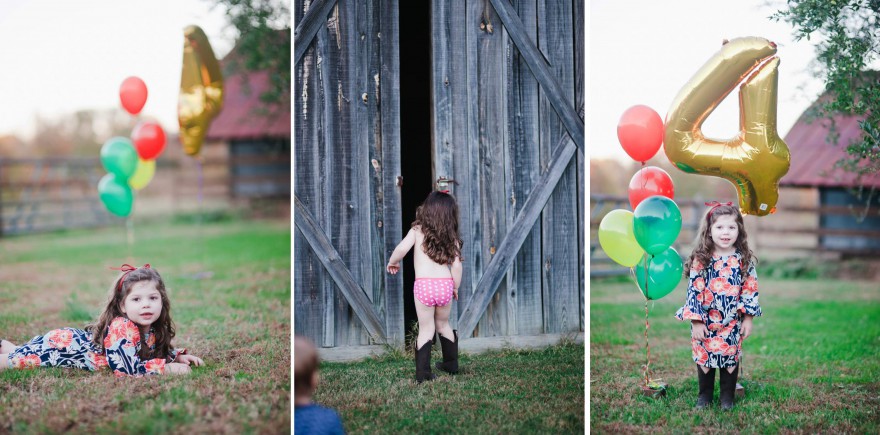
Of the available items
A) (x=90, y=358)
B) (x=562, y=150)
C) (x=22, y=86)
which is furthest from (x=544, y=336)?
(x=22, y=86)

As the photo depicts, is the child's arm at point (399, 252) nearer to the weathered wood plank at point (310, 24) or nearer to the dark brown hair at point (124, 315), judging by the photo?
the weathered wood plank at point (310, 24)

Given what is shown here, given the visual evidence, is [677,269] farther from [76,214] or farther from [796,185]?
[76,214]

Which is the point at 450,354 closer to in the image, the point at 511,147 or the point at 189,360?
the point at 511,147

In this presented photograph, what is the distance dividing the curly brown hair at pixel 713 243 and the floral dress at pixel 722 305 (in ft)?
0.10

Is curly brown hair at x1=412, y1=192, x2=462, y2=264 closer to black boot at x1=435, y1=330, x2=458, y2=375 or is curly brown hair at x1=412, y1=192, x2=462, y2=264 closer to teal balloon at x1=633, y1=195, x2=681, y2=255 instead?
black boot at x1=435, y1=330, x2=458, y2=375

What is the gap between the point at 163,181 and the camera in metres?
15.0

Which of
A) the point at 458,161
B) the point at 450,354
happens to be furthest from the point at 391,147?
the point at 450,354

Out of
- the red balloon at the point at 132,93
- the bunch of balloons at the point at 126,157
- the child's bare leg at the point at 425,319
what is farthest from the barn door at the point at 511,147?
the bunch of balloons at the point at 126,157

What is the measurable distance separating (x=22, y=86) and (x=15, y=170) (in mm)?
2204

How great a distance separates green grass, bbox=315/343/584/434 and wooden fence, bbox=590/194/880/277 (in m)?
4.93

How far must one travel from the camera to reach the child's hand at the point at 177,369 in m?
3.88

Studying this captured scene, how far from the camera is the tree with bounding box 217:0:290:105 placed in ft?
25.0

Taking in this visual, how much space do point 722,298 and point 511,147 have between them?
1524 millimetres

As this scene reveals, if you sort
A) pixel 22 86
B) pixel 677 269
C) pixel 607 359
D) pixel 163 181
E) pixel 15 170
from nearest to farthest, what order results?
pixel 677 269, pixel 607 359, pixel 22 86, pixel 15 170, pixel 163 181
